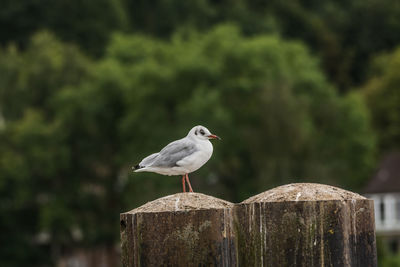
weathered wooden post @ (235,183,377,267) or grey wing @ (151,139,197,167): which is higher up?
grey wing @ (151,139,197,167)

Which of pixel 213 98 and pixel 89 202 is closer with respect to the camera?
pixel 213 98

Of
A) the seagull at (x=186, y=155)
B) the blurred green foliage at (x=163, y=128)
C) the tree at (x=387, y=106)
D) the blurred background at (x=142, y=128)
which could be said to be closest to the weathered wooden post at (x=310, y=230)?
the seagull at (x=186, y=155)

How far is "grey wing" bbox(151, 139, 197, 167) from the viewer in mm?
7801

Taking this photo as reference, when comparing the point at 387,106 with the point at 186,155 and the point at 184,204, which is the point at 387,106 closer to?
the point at 186,155

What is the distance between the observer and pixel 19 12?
102 metres

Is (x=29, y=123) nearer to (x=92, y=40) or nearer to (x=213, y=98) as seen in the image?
(x=213, y=98)

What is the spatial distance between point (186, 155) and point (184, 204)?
2.64 m

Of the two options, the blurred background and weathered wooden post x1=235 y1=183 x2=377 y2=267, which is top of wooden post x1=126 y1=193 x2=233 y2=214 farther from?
the blurred background

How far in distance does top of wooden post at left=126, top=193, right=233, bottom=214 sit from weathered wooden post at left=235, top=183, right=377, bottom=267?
8.2 inches

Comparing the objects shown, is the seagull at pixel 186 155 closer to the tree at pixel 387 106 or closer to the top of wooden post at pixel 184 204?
the top of wooden post at pixel 184 204

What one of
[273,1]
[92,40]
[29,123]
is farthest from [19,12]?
[29,123]

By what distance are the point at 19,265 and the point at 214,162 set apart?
17593 mm

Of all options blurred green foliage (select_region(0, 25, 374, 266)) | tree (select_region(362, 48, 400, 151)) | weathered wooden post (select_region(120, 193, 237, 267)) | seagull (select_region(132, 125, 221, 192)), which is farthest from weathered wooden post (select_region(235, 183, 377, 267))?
tree (select_region(362, 48, 400, 151))


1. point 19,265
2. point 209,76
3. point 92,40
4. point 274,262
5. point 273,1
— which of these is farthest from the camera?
point 273,1
